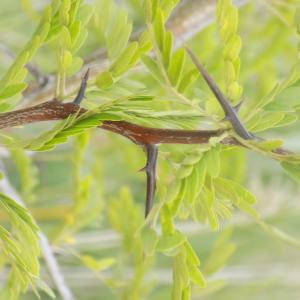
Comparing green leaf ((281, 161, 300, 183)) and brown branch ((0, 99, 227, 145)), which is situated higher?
brown branch ((0, 99, 227, 145))

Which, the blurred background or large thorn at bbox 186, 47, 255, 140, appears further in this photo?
the blurred background

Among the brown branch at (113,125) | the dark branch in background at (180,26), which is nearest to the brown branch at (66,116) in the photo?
the brown branch at (113,125)

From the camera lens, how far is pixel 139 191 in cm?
131

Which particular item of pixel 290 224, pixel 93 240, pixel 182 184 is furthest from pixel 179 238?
pixel 290 224

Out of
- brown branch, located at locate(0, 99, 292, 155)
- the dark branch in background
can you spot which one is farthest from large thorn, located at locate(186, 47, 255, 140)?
the dark branch in background

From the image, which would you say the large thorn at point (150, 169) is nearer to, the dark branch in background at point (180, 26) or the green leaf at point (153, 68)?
the green leaf at point (153, 68)

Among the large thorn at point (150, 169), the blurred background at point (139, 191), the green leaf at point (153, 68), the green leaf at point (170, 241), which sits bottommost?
the blurred background at point (139, 191)

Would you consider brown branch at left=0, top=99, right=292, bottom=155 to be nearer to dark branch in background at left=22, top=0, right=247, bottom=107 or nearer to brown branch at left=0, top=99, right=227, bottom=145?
brown branch at left=0, top=99, right=227, bottom=145

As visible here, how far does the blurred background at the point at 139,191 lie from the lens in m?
0.58

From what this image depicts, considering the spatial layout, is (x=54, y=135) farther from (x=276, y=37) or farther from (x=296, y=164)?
(x=276, y=37)

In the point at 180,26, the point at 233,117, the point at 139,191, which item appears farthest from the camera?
the point at 139,191

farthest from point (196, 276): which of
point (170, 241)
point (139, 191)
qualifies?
point (139, 191)

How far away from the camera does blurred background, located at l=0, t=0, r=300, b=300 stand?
0.58 m

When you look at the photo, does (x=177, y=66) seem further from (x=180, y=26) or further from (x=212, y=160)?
(x=180, y=26)
